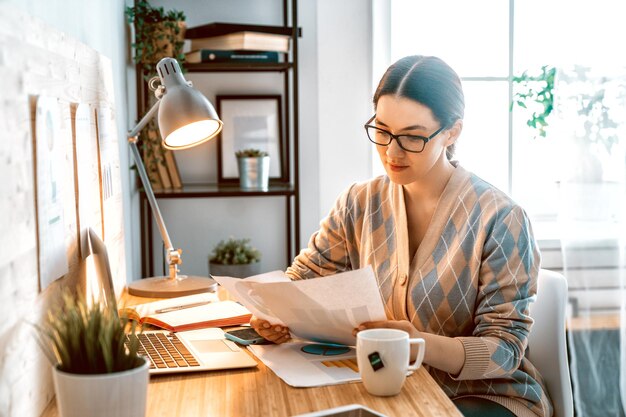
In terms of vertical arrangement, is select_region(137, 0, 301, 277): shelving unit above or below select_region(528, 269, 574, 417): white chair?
above

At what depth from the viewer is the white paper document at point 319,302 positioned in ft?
4.23

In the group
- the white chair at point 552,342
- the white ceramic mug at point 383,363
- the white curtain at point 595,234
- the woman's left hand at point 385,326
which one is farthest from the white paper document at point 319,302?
the white curtain at point 595,234

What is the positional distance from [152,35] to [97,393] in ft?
6.36

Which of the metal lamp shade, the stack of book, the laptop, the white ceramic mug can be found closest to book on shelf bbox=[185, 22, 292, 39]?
the stack of book

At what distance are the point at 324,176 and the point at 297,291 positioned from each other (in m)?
1.66

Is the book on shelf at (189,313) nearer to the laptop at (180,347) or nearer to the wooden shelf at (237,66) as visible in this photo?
the laptop at (180,347)

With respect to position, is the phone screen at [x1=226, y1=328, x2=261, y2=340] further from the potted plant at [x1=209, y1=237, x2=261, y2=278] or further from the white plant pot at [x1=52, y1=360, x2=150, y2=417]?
the potted plant at [x1=209, y1=237, x2=261, y2=278]

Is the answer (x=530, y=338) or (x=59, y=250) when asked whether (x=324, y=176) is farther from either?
(x=59, y=250)

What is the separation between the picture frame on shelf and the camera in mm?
2926

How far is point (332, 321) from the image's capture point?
1353 millimetres

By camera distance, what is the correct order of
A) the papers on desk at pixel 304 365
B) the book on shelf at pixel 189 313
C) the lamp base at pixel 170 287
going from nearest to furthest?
the papers on desk at pixel 304 365
the book on shelf at pixel 189 313
the lamp base at pixel 170 287

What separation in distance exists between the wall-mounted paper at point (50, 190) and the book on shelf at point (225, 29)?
4.73ft

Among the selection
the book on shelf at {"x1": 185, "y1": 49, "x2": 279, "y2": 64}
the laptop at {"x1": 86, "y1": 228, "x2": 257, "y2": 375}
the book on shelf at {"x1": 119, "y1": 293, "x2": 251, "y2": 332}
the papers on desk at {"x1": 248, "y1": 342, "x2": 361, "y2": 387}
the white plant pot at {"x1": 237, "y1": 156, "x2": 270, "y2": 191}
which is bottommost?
the papers on desk at {"x1": 248, "y1": 342, "x2": 361, "y2": 387}

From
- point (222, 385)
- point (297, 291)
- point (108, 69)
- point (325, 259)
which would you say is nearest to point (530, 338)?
point (325, 259)
